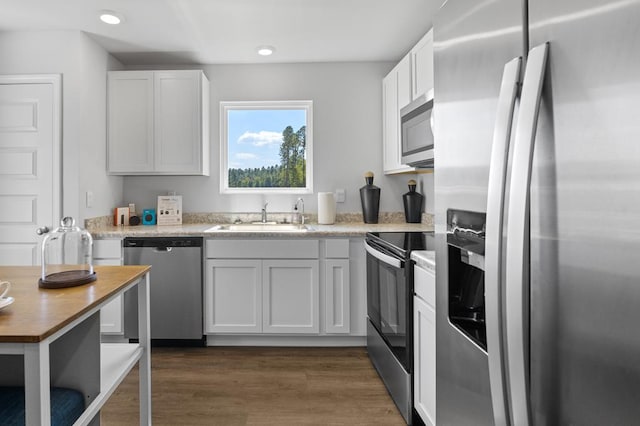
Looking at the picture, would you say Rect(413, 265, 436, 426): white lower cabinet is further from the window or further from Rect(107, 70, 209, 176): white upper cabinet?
Rect(107, 70, 209, 176): white upper cabinet

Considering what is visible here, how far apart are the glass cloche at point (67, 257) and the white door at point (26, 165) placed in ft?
5.29

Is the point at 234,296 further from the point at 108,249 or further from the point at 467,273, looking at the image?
the point at 467,273

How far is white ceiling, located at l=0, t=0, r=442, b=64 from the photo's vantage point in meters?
2.50

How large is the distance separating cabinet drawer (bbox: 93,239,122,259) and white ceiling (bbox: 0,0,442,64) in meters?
1.61

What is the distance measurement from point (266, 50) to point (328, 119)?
81 centimetres

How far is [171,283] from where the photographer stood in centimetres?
287

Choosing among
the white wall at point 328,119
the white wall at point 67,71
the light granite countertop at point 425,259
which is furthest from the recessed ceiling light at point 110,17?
the light granite countertop at point 425,259

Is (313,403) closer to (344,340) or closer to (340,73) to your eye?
(344,340)

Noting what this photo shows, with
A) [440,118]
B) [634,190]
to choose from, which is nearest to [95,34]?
[440,118]

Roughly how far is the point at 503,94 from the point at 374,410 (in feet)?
6.22

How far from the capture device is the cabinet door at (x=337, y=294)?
9.47 ft

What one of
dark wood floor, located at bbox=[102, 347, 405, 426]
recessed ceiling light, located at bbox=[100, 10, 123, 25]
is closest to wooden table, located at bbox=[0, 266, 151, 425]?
dark wood floor, located at bbox=[102, 347, 405, 426]

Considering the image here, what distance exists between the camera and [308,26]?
279 centimetres

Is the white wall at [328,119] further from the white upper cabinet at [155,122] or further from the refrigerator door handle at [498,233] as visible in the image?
the refrigerator door handle at [498,233]
